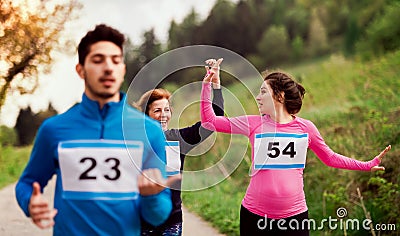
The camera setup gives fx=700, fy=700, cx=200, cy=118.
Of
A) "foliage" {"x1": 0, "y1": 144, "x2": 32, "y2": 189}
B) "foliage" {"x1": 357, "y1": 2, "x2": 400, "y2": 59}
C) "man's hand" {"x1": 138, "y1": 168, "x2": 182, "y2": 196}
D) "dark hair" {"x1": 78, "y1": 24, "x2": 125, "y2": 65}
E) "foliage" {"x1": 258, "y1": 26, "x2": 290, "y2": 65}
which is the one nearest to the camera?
"man's hand" {"x1": 138, "y1": 168, "x2": 182, "y2": 196}

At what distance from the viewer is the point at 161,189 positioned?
2670mm

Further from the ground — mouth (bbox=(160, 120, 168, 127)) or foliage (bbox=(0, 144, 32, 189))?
foliage (bbox=(0, 144, 32, 189))

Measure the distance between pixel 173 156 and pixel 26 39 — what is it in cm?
902

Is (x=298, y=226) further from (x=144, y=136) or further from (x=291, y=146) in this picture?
(x=144, y=136)

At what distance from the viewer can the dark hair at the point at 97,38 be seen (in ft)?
9.45

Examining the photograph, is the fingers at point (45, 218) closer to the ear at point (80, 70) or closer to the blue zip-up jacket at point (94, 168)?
the blue zip-up jacket at point (94, 168)

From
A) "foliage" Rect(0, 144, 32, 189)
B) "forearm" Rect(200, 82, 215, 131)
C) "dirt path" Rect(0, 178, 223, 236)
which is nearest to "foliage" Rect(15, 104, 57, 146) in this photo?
"foliage" Rect(0, 144, 32, 189)

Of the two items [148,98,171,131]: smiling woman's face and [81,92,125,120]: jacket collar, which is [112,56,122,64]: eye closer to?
[81,92,125,120]: jacket collar

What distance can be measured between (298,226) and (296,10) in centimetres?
6400

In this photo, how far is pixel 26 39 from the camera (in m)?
12.8

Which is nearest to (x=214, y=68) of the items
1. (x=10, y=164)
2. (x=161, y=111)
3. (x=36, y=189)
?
(x=161, y=111)

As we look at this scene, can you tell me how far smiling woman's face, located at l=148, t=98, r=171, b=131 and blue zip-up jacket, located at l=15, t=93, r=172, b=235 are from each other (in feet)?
5.40

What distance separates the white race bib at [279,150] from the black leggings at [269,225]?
12.0 inches

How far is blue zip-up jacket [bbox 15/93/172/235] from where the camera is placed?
277 cm
